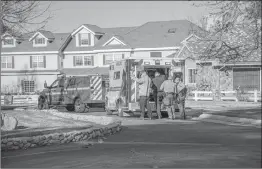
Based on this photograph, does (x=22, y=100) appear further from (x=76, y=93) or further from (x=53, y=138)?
(x=53, y=138)

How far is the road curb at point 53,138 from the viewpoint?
11.8 metres

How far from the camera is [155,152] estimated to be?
11.2 m

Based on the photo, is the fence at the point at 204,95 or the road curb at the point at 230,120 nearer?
the road curb at the point at 230,120

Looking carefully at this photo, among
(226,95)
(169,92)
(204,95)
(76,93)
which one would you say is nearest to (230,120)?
(169,92)

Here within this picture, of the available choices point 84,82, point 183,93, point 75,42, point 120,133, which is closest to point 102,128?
point 120,133

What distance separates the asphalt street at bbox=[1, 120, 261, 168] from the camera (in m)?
9.90

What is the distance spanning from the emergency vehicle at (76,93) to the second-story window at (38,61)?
85.0ft

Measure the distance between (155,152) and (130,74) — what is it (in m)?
10.0

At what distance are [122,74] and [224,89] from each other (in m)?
21.4

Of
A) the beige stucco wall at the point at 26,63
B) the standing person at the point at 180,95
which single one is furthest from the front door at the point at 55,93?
the beige stucco wall at the point at 26,63

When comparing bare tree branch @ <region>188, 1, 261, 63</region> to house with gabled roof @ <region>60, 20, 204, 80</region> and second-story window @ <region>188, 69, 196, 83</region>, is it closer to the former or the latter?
house with gabled roof @ <region>60, 20, 204, 80</region>

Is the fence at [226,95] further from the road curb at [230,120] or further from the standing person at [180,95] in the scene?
the standing person at [180,95]

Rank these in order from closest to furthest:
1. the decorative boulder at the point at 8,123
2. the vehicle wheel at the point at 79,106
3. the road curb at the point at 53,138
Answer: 1. the road curb at the point at 53,138
2. the decorative boulder at the point at 8,123
3. the vehicle wheel at the point at 79,106

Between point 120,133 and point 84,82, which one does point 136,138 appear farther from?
point 84,82
